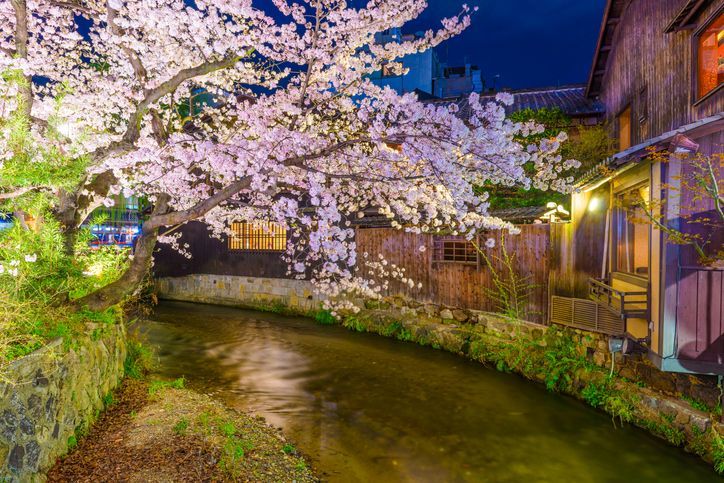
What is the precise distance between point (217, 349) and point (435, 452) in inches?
341

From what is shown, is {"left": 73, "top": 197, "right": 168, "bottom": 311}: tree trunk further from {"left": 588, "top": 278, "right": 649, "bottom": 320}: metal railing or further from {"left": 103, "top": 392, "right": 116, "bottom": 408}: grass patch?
{"left": 588, "top": 278, "right": 649, "bottom": 320}: metal railing

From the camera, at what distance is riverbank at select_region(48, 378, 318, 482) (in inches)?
219

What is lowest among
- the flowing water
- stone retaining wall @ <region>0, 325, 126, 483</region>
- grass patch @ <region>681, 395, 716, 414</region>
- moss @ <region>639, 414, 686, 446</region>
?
the flowing water

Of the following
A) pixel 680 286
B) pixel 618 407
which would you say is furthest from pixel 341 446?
pixel 680 286

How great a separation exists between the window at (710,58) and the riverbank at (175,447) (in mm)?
10562

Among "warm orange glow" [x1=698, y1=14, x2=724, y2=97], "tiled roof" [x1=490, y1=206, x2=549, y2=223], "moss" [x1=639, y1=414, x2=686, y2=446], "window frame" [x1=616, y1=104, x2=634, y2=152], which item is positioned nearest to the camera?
"moss" [x1=639, y1=414, x2=686, y2=446]

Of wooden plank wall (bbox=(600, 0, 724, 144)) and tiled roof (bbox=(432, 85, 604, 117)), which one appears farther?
tiled roof (bbox=(432, 85, 604, 117))

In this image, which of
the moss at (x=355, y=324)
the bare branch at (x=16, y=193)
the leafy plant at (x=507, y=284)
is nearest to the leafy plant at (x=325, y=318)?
the moss at (x=355, y=324)

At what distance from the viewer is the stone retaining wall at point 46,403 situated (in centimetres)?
467

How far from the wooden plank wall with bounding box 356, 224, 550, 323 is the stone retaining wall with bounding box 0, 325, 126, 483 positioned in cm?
1013

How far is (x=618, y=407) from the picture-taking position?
→ 28.3ft

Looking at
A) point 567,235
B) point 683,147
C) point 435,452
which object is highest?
point 683,147

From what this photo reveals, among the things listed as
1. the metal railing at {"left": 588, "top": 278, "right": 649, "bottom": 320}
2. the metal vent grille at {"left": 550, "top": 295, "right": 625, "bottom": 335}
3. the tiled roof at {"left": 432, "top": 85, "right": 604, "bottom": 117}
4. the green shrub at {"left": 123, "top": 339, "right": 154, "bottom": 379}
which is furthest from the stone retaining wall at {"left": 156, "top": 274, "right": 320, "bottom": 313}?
the metal railing at {"left": 588, "top": 278, "right": 649, "bottom": 320}

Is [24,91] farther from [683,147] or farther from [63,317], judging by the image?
[683,147]
